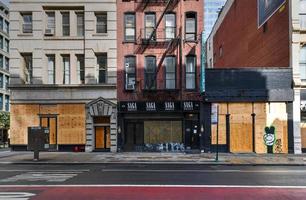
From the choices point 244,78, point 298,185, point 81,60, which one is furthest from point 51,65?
point 298,185

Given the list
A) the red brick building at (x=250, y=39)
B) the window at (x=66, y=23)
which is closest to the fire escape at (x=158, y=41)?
the window at (x=66, y=23)

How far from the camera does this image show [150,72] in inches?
1330

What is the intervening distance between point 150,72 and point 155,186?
20315 mm

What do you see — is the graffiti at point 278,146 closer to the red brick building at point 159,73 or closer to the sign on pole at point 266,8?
the red brick building at point 159,73

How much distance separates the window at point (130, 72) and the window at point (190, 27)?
4.40 metres

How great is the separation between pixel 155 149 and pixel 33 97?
987cm

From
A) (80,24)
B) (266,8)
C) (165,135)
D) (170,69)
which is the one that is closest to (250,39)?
(266,8)

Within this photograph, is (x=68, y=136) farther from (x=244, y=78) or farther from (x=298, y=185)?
(x=298, y=185)

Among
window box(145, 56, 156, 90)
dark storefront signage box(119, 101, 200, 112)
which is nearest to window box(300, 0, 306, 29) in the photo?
dark storefront signage box(119, 101, 200, 112)

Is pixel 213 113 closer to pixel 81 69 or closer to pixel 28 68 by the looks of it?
pixel 81 69

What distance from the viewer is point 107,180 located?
51.6ft

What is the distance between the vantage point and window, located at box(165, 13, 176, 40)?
1336 inches

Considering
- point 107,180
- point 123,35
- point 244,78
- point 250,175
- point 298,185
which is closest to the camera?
point 298,185

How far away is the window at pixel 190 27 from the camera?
1330 inches
